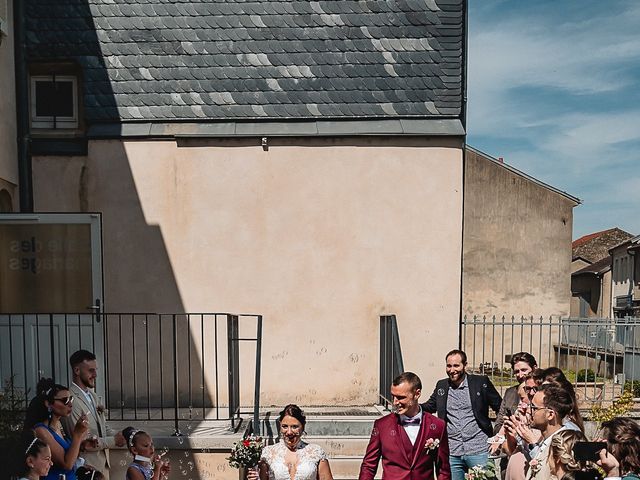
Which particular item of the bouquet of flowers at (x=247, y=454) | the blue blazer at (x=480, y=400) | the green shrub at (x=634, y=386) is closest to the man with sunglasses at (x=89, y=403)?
the bouquet of flowers at (x=247, y=454)

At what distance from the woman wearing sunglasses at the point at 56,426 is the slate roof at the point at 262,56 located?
4491 mm

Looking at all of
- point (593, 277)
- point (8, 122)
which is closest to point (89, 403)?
point (8, 122)

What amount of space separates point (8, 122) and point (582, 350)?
15.3 meters

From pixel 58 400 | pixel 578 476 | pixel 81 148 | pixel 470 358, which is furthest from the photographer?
pixel 470 358

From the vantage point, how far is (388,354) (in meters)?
7.10

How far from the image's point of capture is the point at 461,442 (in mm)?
4605

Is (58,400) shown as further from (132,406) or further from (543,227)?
(543,227)

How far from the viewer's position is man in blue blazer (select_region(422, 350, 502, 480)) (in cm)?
458

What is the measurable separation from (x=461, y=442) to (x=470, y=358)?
45.4 ft

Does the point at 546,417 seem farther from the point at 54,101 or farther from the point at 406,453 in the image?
the point at 54,101

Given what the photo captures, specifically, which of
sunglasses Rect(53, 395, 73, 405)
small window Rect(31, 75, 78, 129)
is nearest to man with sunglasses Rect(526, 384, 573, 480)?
sunglasses Rect(53, 395, 73, 405)

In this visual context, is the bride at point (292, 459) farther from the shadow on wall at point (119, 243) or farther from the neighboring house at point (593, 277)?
the neighboring house at point (593, 277)

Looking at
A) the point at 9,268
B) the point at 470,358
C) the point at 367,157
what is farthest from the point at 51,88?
the point at 470,358

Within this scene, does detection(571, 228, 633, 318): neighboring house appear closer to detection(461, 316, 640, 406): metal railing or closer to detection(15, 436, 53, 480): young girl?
detection(461, 316, 640, 406): metal railing
